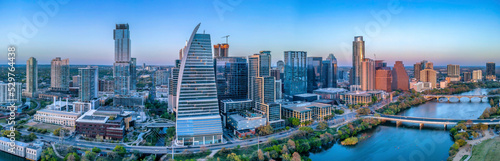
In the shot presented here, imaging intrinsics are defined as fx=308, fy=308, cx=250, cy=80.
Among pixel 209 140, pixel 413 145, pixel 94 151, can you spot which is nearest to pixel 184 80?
pixel 209 140

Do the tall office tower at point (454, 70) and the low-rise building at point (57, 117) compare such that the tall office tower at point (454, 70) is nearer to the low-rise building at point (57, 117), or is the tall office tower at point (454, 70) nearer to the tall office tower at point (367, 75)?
the tall office tower at point (367, 75)

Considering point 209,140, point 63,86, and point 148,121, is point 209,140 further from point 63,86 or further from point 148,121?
point 63,86

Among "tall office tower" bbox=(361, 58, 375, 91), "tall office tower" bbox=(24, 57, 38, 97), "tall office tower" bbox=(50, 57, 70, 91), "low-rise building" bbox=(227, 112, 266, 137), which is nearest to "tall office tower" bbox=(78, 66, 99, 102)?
"tall office tower" bbox=(24, 57, 38, 97)

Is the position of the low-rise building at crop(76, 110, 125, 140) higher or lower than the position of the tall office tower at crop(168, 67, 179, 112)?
lower

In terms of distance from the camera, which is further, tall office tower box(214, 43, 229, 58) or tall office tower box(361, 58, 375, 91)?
tall office tower box(361, 58, 375, 91)

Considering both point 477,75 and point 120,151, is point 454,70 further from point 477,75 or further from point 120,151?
point 120,151

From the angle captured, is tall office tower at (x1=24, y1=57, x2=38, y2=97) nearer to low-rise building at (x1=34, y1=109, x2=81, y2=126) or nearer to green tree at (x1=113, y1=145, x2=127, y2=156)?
low-rise building at (x1=34, y1=109, x2=81, y2=126)

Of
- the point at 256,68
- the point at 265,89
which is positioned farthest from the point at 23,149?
the point at 256,68
